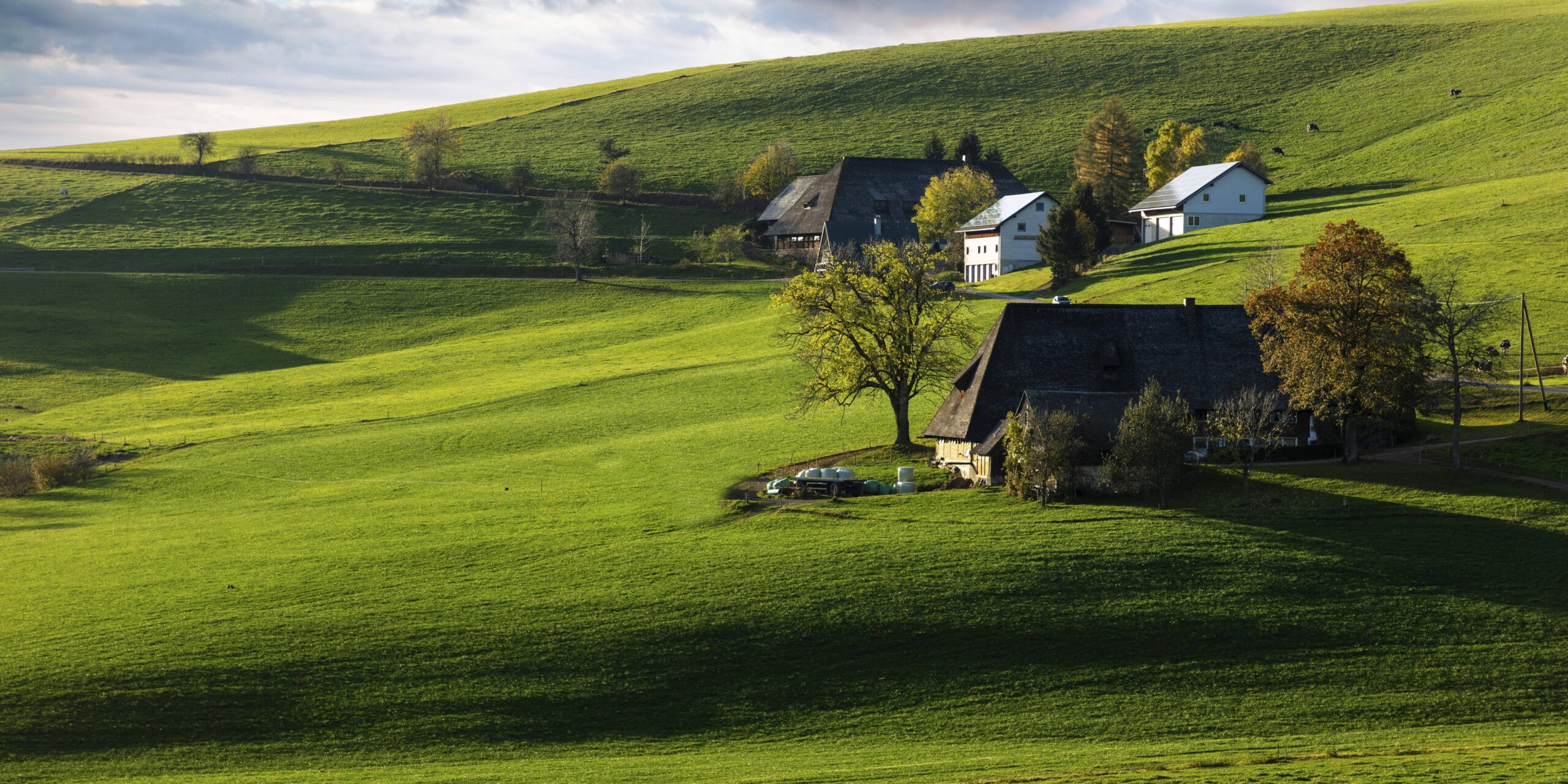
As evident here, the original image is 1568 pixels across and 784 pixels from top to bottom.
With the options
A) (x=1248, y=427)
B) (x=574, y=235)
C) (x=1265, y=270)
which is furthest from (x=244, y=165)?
(x=1248, y=427)

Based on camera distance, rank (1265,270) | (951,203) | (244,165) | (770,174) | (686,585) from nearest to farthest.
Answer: (686,585)
(1265,270)
(951,203)
(770,174)
(244,165)

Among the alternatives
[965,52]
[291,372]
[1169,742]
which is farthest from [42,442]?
[965,52]

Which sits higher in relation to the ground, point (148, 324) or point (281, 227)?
point (281, 227)

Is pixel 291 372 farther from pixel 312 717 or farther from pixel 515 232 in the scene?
pixel 312 717

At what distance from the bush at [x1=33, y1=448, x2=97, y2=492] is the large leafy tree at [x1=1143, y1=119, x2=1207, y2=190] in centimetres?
9361

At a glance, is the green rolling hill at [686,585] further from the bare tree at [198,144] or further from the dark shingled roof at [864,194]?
the bare tree at [198,144]

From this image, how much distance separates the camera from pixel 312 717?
107 feet

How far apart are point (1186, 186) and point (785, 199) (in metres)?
40.3

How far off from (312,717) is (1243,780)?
2279cm

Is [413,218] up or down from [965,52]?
down

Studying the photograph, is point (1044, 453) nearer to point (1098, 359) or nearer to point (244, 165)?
point (1098, 359)

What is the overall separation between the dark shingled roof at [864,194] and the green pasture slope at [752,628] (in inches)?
2319

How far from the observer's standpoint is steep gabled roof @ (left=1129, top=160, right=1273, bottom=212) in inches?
4035

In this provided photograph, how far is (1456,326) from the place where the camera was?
5556 centimetres
